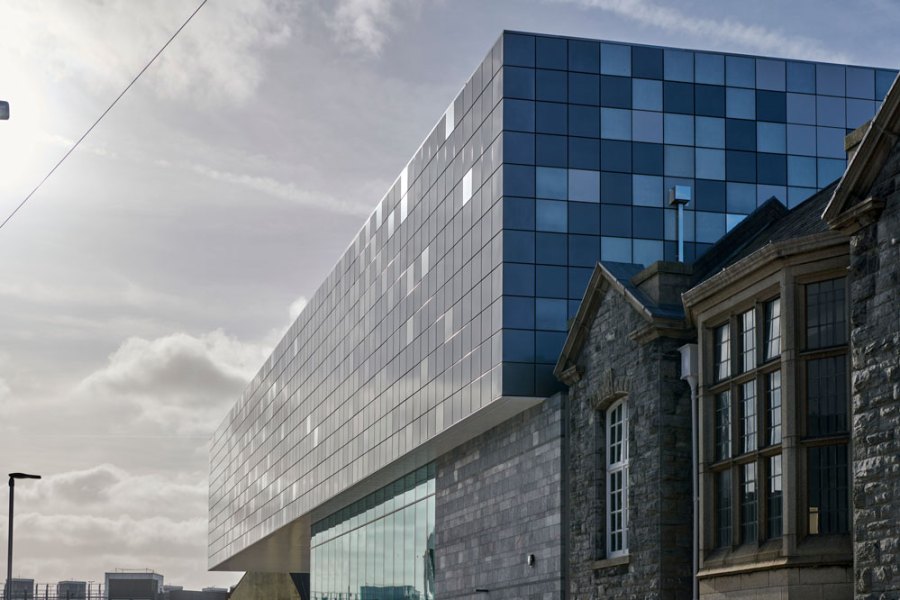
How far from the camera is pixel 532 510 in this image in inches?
1479

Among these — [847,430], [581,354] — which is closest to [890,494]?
[847,430]

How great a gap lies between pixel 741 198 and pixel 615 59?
5.43m


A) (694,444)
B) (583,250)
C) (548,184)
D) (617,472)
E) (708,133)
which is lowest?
(617,472)

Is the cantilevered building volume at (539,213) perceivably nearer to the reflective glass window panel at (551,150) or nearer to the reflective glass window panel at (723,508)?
the reflective glass window panel at (551,150)

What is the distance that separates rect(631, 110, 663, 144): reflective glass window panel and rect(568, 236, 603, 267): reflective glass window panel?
3.37 m

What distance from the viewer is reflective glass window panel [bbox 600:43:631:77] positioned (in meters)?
40.6

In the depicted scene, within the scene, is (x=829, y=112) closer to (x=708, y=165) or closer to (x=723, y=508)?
(x=708, y=165)

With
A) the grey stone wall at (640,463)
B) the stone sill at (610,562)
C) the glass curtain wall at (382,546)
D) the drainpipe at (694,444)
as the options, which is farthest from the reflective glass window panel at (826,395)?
the glass curtain wall at (382,546)

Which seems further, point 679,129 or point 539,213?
point 679,129

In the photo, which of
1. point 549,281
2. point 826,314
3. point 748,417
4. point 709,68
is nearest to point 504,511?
point 549,281

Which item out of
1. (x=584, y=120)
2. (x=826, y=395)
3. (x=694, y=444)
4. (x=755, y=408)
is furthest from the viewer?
(x=584, y=120)

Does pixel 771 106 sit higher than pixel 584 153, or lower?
higher

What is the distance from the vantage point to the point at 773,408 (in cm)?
2400

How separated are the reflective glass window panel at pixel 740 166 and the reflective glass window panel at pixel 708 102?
4.01 feet
